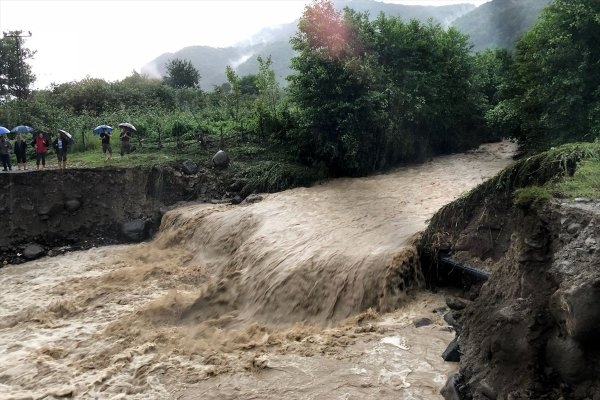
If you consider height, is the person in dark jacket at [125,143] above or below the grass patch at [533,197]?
above

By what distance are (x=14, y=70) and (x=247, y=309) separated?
29787 mm

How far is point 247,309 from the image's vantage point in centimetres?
792

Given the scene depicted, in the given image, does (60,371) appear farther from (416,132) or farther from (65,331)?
(416,132)

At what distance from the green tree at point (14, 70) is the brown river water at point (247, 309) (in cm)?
2244

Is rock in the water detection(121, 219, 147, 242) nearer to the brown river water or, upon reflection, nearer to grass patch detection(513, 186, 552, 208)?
the brown river water

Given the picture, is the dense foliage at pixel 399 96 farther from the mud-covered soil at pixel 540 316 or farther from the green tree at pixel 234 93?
the mud-covered soil at pixel 540 316

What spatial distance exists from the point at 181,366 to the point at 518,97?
11.8m

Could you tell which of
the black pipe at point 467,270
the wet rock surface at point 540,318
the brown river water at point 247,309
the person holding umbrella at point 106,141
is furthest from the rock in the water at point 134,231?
the wet rock surface at point 540,318

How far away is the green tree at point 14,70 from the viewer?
2975 centimetres

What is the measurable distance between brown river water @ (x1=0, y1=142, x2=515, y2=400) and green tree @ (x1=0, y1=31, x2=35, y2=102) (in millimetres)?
22445

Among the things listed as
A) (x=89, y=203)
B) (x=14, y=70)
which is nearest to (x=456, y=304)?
(x=89, y=203)

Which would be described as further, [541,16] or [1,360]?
[541,16]

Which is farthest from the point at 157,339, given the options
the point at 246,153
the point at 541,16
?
the point at 541,16

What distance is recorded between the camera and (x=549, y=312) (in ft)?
12.7
